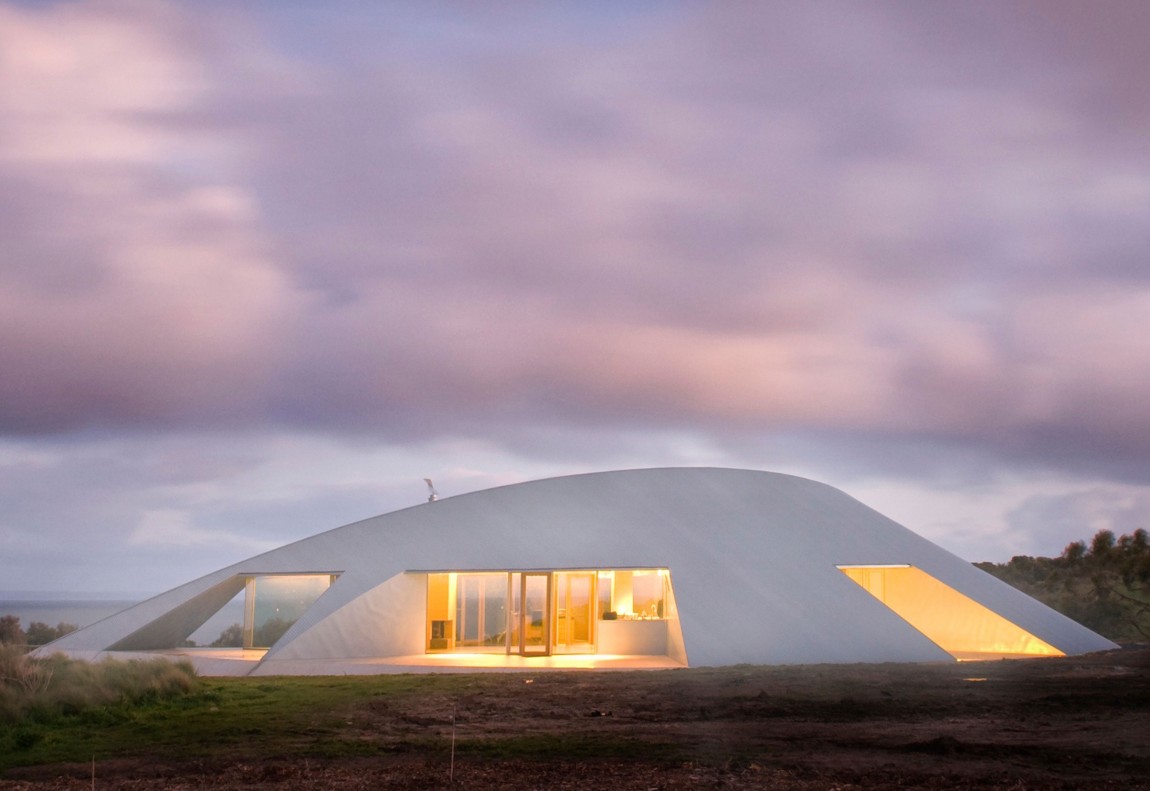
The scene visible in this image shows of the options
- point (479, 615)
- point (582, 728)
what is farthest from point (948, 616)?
point (582, 728)

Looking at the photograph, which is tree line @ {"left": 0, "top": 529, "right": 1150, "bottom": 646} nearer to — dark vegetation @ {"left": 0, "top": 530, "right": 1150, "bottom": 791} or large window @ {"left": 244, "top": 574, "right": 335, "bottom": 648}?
large window @ {"left": 244, "top": 574, "right": 335, "bottom": 648}

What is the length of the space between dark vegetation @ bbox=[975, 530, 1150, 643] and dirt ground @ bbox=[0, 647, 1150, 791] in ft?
50.9

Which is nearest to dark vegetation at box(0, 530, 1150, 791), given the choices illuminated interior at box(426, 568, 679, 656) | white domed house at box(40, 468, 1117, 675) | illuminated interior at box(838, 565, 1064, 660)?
white domed house at box(40, 468, 1117, 675)

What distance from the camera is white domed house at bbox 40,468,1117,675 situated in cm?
1789

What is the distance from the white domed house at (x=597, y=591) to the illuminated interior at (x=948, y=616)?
1.9 inches

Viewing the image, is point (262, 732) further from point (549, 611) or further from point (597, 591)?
point (597, 591)

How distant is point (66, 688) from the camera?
11469 mm

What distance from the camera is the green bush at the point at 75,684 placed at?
35.7ft

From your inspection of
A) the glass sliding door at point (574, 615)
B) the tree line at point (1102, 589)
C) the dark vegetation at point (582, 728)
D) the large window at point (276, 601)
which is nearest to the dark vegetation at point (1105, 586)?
the tree line at point (1102, 589)

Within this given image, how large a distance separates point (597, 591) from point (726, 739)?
1004 cm

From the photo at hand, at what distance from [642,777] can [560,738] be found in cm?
183

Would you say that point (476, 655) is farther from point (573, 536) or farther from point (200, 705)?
point (200, 705)

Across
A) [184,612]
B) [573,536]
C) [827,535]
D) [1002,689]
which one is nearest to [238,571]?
[184,612]

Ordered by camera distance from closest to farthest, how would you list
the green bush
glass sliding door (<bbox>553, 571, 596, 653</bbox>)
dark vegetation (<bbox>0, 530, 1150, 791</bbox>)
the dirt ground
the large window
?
the dirt ground, dark vegetation (<bbox>0, 530, 1150, 791</bbox>), the green bush, glass sliding door (<bbox>553, 571, 596, 653</bbox>), the large window
